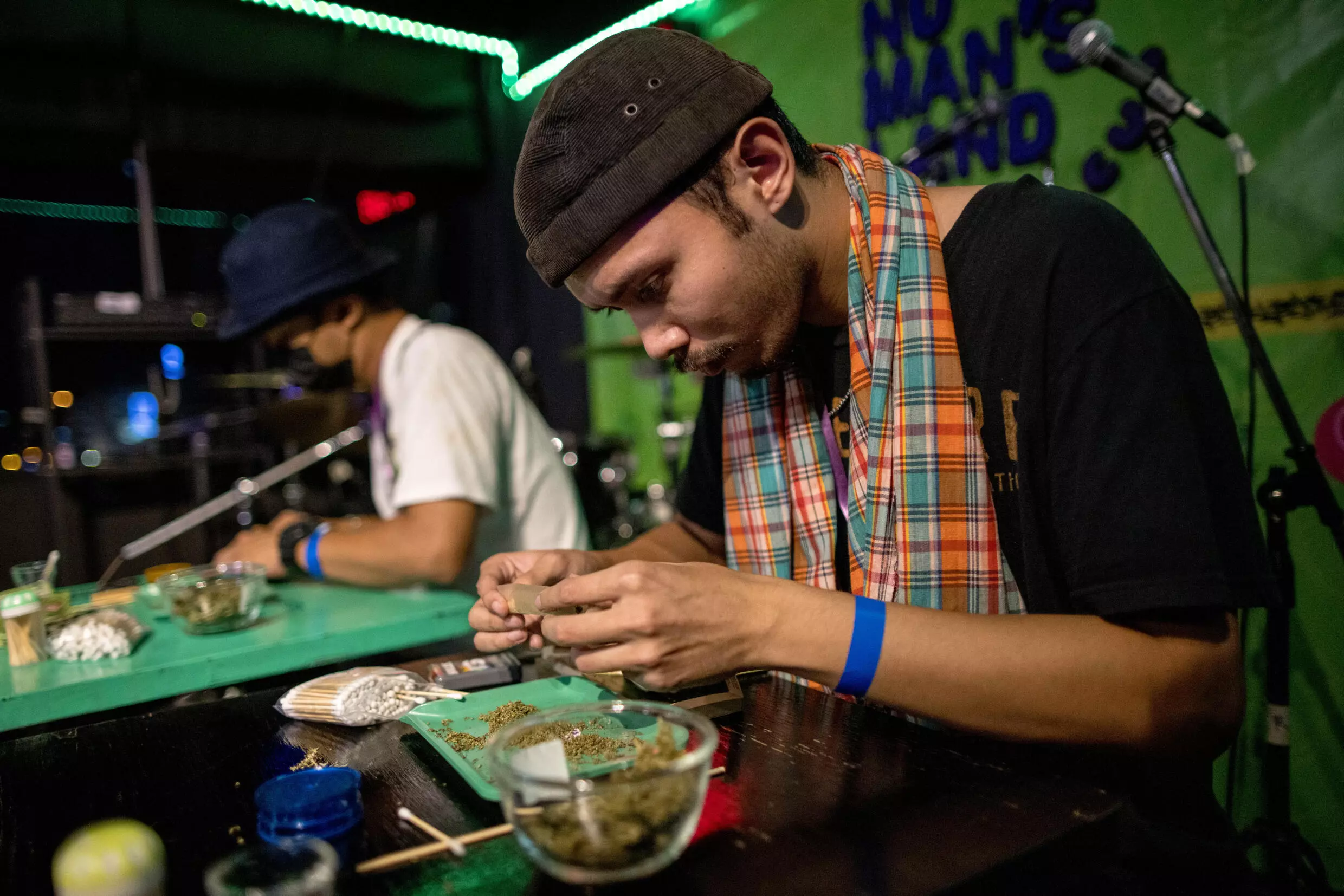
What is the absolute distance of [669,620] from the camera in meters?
0.89

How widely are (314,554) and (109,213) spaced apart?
5920 millimetres

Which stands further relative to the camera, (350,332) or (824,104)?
(824,104)

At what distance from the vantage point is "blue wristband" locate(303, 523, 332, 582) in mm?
2195

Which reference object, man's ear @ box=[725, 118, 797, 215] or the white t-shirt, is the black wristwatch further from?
man's ear @ box=[725, 118, 797, 215]

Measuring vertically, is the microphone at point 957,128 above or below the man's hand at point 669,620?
above

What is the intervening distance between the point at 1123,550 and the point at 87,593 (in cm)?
264

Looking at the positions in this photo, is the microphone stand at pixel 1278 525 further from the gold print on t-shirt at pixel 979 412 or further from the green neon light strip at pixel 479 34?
the green neon light strip at pixel 479 34

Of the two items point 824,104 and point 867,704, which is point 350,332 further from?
point 824,104

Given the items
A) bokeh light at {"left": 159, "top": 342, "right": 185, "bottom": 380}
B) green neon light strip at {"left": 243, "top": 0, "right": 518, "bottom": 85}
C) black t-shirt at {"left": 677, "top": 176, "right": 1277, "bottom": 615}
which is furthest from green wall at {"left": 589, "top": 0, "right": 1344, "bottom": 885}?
green neon light strip at {"left": 243, "top": 0, "right": 518, "bottom": 85}

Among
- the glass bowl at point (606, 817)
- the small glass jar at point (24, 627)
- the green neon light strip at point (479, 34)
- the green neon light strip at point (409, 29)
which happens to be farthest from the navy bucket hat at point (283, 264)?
the green neon light strip at point (409, 29)

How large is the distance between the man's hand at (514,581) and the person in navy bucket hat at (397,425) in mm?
783

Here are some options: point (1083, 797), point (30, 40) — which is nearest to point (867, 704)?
point (1083, 797)

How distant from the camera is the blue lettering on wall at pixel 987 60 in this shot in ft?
9.81

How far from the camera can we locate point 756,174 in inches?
46.5
